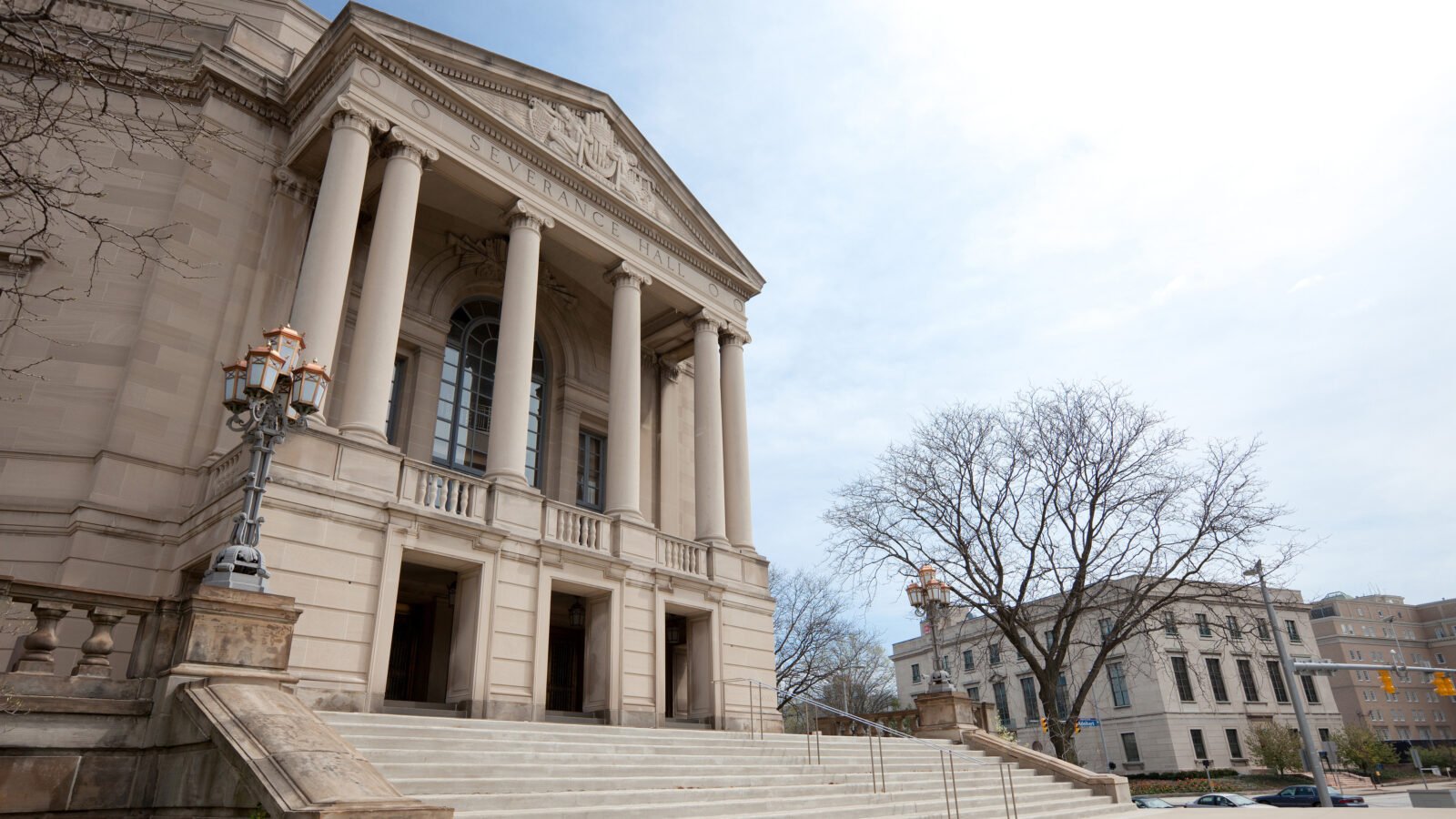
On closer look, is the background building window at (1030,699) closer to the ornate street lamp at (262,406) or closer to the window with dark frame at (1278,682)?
the window with dark frame at (1278,682)

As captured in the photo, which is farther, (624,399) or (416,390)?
(624,399)

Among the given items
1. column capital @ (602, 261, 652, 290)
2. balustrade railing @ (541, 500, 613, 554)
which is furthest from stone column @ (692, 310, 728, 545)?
balustrade railing @ (541, 500, 613, 554)

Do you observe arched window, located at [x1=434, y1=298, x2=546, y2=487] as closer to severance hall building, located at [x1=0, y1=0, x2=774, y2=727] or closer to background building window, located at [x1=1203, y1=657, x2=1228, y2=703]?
severance hall building, located at [x1=0, y1=0, x2=774, y2=727]

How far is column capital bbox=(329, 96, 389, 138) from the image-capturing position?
15430 millimetres

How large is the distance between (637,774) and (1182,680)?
55.0 meters

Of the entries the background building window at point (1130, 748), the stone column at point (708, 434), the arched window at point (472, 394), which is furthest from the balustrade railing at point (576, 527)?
the background building window at point (1130, 748)

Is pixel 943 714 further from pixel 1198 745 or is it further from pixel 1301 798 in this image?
pixel 1198 745

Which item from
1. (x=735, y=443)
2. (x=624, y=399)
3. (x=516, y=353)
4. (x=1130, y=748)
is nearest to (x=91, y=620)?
(x=516, y=353)

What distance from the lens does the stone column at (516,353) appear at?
1584 cm

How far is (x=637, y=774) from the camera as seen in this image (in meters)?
9.92

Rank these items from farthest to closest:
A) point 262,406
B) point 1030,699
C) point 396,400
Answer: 1. point 1030,699
2. point 396,400
3. point 262,406

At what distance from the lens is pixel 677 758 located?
11094mm

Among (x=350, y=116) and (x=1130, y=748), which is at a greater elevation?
(x=350, y=116)

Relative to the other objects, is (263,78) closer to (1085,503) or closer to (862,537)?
(862,537)
